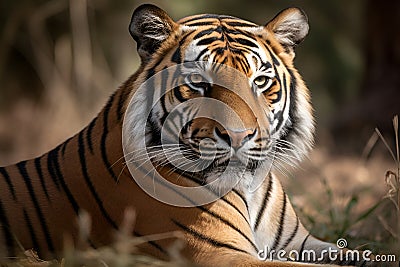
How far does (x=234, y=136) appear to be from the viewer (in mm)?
3199

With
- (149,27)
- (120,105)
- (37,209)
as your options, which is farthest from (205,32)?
(37,209)

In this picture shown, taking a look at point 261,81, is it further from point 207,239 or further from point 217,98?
point 207,239

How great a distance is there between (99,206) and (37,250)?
1.11 ft

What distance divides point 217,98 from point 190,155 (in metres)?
0.26

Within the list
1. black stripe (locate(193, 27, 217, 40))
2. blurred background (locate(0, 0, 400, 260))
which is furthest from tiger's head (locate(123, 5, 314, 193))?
blurred background (locate(0, 0, 400, 260))

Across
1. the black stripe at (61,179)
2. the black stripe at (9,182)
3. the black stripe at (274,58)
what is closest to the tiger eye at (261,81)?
the black stripe at (274,58)

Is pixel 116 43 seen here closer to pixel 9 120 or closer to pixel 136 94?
pixel 9 120

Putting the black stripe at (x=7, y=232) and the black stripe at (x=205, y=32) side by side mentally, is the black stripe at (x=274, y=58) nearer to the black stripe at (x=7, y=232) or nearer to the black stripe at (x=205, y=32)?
the black stripe at (x=205, y=32)

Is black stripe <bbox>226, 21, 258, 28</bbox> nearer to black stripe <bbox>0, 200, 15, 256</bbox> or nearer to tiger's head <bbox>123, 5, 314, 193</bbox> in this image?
tiger's head <bbox>123, 5, 314, 193</bbox>

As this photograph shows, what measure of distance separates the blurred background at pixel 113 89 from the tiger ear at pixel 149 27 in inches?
51.4

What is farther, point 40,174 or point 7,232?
point 40,174

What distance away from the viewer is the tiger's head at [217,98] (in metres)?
3.30

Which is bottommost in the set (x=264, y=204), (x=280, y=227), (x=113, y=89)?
(x=113, y=89)

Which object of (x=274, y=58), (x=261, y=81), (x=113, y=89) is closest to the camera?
(x=261, y=81)
